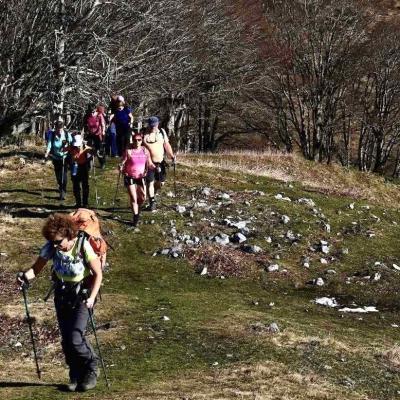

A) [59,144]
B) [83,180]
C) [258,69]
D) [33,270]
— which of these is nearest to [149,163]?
[83,180]

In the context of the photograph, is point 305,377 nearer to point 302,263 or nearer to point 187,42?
point 302,263

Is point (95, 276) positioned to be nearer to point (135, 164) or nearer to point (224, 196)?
point (135, 164)

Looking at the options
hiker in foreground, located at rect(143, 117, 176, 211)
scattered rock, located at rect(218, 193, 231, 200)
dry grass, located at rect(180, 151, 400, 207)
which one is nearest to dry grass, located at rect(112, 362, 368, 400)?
hiker in foreground, located at rect(143, 117, 176, 211)

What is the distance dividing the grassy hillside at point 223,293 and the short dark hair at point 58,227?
82.1 inches

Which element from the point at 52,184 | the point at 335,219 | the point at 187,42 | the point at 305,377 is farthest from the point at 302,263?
the point at 187,42

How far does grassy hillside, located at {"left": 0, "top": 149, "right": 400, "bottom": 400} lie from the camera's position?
9625mm

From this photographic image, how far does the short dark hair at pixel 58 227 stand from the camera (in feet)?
25.1

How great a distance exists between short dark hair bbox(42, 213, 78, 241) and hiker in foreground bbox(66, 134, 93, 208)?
34.9 ft

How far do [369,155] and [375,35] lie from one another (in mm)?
10604

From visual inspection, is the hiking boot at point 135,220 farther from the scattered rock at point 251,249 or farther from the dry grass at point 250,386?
the dry grass at point 250,386

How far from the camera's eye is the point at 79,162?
725 inches

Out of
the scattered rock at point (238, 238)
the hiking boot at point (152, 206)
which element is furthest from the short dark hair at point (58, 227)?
the hiking boot at point (152, 206)

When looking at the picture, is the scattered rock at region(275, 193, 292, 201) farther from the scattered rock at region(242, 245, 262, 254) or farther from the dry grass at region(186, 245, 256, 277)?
the dry grass at region(186, 245, 256, 277)

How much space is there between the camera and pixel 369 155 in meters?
56.6
